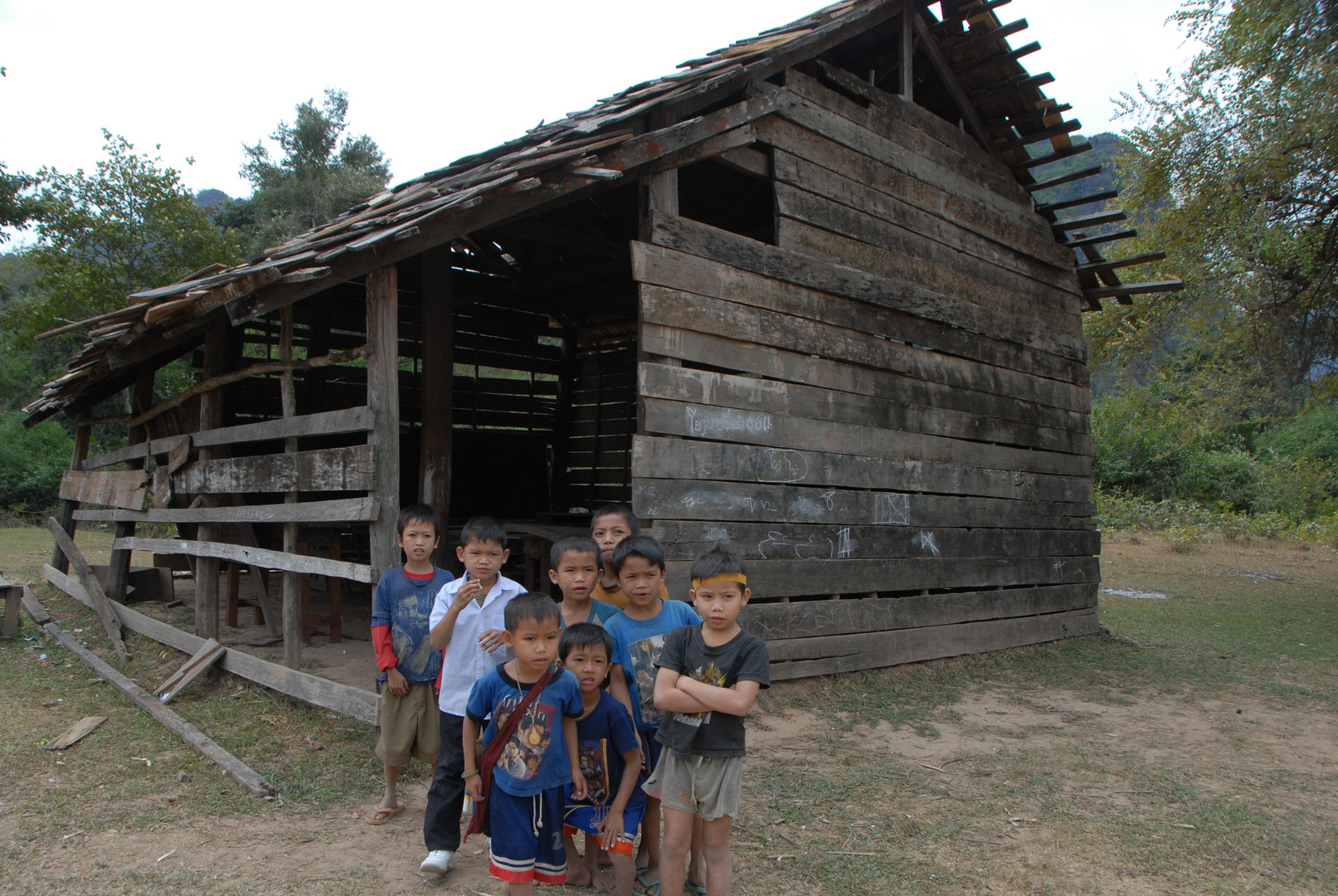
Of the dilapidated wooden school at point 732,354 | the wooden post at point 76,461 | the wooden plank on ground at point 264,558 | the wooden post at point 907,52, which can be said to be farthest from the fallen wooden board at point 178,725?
the wooden post at point 907,52

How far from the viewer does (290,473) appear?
534 centimetres

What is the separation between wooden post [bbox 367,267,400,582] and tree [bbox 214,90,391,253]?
84.9 ft

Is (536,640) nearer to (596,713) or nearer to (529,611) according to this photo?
(529,611)

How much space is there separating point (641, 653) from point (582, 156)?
3.07 metres

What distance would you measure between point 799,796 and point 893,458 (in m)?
3.41

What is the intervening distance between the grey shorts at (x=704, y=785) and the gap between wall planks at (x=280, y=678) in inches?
94.8

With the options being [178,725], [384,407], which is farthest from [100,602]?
[384,407]

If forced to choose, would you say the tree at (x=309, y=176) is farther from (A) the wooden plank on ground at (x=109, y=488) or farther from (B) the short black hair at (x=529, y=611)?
(B) the short black hair at (x=529, y=611)

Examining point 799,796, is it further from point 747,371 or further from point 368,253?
point 368,253

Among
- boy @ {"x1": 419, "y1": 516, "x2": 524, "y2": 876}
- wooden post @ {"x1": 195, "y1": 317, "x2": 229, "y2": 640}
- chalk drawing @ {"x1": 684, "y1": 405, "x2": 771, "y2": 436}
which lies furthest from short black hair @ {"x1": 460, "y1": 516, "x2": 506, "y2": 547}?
wooden post @ {"x1": 195, "y1": 317, "x2": 229, "y2": 640}

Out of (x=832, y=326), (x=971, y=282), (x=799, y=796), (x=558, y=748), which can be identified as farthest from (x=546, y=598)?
(x=971, y=282)

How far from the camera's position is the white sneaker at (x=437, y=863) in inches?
132

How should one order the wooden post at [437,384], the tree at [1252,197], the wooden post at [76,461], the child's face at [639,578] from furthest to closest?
the tree at [1252,197] → the wooden post at [76,461] → the wooden post at [437,384] → the child's face at [639,578]

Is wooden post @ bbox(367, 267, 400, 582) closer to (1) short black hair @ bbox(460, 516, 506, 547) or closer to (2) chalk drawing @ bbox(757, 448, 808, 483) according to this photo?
(1) short black hair @ bbox(460, 516, 506, 547)
